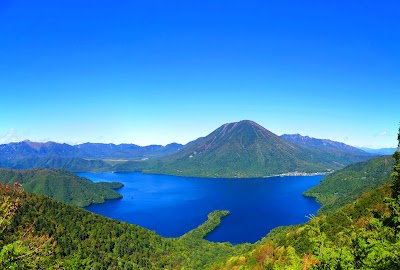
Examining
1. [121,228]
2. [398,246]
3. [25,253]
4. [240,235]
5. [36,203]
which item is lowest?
[240,235]

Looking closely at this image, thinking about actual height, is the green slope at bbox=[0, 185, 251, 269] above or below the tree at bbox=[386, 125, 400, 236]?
below

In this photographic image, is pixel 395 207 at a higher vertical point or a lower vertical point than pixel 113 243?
higher

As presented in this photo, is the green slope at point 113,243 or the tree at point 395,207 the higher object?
the tree at point 395,207

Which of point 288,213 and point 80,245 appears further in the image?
point 288,213

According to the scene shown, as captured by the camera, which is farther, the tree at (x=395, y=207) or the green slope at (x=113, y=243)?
the green slope at (x=113, y=243)

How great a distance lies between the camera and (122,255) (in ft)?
366

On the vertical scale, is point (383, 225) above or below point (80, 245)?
above

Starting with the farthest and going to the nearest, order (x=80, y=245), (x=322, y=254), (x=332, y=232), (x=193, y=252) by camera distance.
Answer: (x=193, y=252)
(x=80, y=245)
(x=332, y=232)
(x=322, y=254)

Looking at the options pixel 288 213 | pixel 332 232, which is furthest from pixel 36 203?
pixel 288 213

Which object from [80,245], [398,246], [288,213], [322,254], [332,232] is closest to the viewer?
[398,246]

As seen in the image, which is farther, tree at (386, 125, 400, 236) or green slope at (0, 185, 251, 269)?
green slope at (0, 185, 251, 269)

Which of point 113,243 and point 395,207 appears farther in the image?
point 113,243

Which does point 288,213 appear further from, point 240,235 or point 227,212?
point 240,235

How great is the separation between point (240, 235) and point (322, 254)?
134371 millimetres
